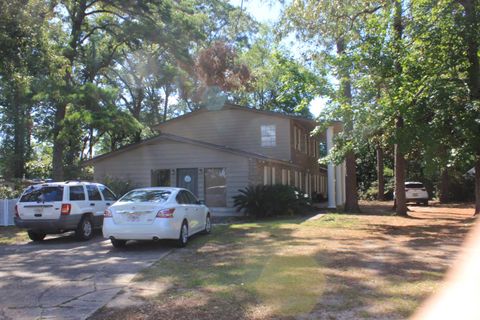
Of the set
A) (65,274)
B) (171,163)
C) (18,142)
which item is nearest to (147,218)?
(65,274)

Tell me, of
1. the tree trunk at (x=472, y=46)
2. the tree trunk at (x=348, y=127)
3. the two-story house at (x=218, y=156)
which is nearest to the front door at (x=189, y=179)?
the two-story house at (x=218, y=156)

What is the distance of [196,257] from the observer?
33.6 ft

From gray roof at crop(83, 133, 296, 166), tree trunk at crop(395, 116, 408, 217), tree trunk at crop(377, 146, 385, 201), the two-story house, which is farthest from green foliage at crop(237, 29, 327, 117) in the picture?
tree trunk at crop(377, 146, 385, 201)

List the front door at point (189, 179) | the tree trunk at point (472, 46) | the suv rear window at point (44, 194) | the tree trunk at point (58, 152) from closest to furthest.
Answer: the suv rear window at point (44, 194)
the tree trunk at point (472, 46)
the front door at point (189, 179)
the tree trunk at point (58, 152)

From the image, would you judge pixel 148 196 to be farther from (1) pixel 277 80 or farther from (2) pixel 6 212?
(1) pixel 277 80

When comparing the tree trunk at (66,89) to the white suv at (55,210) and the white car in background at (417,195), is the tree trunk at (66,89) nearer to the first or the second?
the white suv at (55,210)

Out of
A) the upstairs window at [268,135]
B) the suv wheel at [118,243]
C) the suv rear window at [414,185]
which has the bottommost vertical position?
the suv wheel at [118,243]

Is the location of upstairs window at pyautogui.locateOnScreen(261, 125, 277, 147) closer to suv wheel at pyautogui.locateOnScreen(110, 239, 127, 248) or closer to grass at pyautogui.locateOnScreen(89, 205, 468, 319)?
grass at pyautogui.locateOnScreen(89, 205, 468, 319)

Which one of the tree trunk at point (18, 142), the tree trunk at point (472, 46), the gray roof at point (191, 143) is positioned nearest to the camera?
the tree trunk at point (472, 46)

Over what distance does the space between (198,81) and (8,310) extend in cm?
3088

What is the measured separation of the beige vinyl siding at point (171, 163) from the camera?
70.2 feet

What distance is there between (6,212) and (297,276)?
48.1 ft

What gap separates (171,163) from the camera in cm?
2231

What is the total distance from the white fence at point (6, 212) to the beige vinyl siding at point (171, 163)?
490cm
